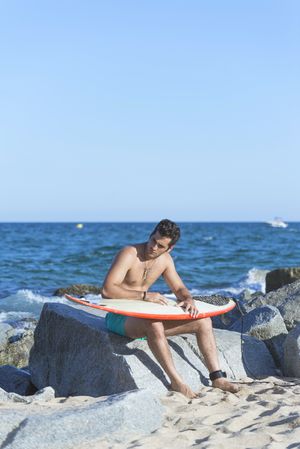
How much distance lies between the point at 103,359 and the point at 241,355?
145cm

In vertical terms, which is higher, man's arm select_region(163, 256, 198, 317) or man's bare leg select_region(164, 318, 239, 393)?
man's arm select_region(163, 256, 198, 317)

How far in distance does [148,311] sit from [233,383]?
996 millimetres

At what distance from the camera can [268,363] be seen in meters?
6.83

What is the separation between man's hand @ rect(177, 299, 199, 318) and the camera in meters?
5.91

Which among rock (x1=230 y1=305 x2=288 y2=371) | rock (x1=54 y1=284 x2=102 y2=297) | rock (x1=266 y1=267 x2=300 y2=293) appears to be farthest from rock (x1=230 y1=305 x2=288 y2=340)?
rock (x1=54 y1=284 x2=102 y2=297)

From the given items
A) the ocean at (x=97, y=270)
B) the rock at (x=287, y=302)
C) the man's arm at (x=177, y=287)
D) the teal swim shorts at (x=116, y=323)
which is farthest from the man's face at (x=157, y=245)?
the ocean at (x=97, y=270)

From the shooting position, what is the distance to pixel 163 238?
19.2ft

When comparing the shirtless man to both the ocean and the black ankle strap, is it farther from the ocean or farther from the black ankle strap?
the ocean

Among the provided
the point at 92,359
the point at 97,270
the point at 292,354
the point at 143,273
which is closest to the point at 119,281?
the point at 143,273

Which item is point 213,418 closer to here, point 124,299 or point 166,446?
point 166,446

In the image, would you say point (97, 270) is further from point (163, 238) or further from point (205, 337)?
point (163, 238)

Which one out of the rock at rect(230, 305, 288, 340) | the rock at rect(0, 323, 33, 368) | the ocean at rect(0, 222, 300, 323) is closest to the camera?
the rock at rect(230, 305, 288, 340)

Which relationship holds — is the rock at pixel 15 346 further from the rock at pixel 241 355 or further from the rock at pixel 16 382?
the rock at pixel 241 355

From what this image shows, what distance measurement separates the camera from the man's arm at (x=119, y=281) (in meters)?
5.99
